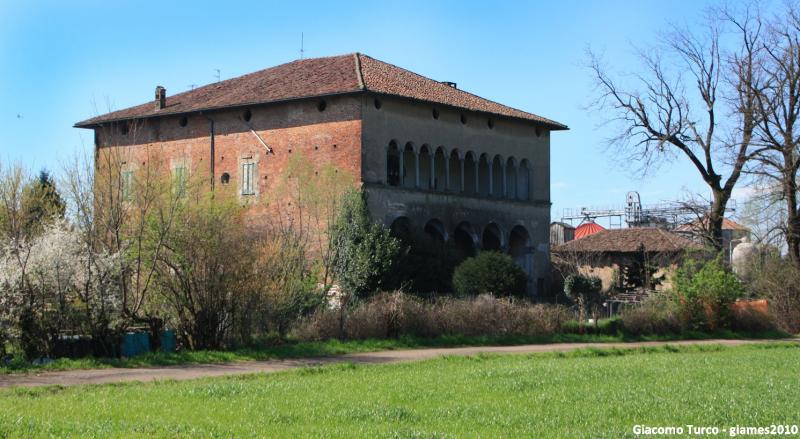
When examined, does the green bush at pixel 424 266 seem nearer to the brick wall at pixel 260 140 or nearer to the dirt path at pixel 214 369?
the brick wall at pixel 260 140

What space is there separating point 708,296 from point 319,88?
17.3 meters

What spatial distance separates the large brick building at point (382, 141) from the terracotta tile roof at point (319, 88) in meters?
0.10

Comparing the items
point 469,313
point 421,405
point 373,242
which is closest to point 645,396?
point 421,405

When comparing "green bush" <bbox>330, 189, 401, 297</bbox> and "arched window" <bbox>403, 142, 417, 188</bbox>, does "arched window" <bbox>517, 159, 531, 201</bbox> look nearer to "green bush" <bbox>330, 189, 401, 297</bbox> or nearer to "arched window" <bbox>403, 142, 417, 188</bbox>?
"arched window" <bbox>403, 142, 417, 188</bbox>

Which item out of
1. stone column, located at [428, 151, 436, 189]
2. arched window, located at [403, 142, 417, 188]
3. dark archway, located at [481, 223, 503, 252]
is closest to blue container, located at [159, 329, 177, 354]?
Result: stone column, located at [428, 151, 436, 189]

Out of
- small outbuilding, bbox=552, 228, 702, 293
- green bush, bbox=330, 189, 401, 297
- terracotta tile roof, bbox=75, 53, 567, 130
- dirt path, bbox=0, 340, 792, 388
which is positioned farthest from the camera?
small outbuilding, bbox=552, 228, 702, 293

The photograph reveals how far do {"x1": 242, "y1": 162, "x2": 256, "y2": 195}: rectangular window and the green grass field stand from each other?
21922 mm

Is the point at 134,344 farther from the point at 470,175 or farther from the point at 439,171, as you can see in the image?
the point at 470,175

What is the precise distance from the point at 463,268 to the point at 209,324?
578 inches

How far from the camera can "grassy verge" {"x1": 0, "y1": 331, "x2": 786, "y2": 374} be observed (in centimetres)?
1944

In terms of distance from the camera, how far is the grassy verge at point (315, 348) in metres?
19.4

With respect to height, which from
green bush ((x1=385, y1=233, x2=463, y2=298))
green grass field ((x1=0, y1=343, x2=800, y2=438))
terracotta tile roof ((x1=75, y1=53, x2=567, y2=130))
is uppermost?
Answer: terracotta tile roof ((x1=75, y1=53, x2=567, y2=130))

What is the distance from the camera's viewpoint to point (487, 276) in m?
35.3

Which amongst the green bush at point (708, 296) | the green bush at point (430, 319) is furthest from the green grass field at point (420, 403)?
the green bush at point (708, 296)
